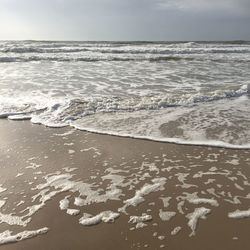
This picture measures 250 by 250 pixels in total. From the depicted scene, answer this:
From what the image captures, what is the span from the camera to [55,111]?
8492 mm

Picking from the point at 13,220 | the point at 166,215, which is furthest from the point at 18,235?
the point at 166,215

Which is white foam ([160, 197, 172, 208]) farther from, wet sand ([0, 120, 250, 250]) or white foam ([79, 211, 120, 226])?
white foam ([79, 211, 120, 226])

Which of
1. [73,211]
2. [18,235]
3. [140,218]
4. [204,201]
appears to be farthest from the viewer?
[204,201]

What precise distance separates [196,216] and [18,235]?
1.79m

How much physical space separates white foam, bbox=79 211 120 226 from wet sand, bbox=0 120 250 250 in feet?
0.20

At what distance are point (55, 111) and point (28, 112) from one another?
0.59 metres

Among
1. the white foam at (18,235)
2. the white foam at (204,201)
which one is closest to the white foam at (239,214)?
the white foam at (204,201)

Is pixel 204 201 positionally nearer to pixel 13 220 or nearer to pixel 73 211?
pixel 73 211

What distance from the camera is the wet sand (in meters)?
3.50

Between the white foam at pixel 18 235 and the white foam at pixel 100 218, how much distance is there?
384 millimetres

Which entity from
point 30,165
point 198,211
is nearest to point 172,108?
point 30,165

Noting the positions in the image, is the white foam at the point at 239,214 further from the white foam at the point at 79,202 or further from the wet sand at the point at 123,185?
the white foam at the point at 79,202

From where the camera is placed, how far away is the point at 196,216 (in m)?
3.89

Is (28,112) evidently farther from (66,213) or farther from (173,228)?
(173,228)
